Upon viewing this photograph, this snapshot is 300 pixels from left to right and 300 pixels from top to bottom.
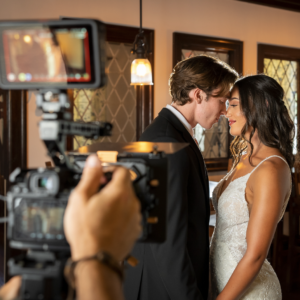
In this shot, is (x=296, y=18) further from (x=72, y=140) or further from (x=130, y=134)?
(x=72, y=140)

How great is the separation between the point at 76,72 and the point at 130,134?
3442 mm

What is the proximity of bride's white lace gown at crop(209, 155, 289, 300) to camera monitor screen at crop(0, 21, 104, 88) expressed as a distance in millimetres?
1190

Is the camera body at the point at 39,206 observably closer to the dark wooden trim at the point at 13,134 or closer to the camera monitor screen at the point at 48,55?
the camera monitor screen at the point at 48,55

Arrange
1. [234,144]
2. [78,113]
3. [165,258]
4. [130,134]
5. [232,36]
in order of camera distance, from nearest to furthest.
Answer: [165,258]
[234,144]
[78,113]
[130,134]
[232,36]

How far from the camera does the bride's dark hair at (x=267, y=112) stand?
172 centimetres

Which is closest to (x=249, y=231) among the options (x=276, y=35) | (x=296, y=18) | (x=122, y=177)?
(x=122, y=177)

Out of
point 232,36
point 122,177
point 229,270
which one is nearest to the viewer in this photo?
point 122,177

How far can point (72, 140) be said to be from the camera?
144 inches

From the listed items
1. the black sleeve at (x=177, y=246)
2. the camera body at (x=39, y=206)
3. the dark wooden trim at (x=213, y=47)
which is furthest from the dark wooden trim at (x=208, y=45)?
the camera body at (x=39, y=206)

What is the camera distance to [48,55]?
70 cm

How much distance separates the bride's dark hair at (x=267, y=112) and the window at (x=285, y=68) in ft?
10.8

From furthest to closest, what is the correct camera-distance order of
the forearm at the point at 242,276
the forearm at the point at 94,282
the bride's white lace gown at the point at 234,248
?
the bride's white lace gown at the point at 234,248
the forearm at the point at 242,276
the forearm at the point at 94,282

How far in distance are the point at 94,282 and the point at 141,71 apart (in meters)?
2.87

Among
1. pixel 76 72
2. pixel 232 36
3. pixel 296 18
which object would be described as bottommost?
pixel 76 72
